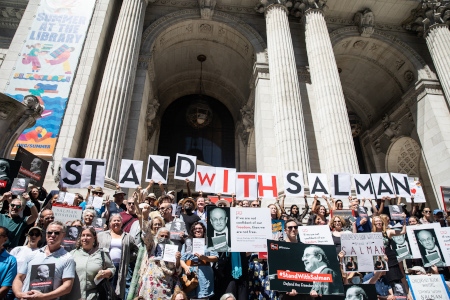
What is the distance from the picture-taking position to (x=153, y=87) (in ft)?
65.6

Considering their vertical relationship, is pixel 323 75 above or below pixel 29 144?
above

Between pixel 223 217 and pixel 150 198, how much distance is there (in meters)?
2.71

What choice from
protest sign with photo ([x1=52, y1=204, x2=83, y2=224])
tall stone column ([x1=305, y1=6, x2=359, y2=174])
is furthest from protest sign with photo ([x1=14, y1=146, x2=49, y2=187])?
tall stone column ([x1=305, y1=6, x2=359, y2=174])

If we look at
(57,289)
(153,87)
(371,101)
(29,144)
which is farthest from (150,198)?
(371,101)

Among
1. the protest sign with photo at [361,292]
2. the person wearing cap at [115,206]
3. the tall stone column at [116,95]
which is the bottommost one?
the protest sign with photo at [361,292]

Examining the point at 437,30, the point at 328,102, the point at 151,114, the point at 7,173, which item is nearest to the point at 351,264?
the point at 7,173

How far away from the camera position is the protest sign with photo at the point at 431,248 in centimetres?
716

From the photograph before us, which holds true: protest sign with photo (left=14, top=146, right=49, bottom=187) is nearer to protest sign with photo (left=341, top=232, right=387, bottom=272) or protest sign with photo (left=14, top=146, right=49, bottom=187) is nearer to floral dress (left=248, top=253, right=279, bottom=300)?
floral dress (left=248, top=253, right=279, bottom=300)

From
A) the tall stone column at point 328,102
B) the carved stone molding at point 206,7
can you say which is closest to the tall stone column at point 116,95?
the carved stone molding at point 206,7

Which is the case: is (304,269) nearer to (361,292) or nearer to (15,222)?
(361,292)

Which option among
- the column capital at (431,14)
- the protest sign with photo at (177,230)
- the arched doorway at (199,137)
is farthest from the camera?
the arched doorway at (199,137)

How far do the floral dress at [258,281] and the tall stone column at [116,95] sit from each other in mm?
6954

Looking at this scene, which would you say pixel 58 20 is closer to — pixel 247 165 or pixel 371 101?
pixel 247 165

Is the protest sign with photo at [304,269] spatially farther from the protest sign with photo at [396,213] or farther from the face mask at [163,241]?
the protest sign with photo at [396,213]
